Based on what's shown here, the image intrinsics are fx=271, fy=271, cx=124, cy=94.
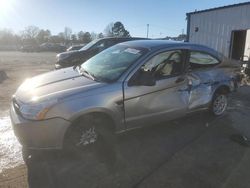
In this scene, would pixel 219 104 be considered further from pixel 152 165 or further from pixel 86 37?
pixel 86 37

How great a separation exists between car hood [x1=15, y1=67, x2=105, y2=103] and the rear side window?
1.98 meters

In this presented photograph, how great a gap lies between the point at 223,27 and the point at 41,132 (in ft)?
40.2

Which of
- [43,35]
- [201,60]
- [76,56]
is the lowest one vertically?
[76,56]

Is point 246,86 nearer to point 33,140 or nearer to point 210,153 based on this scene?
point 210,153

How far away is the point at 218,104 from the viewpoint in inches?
229

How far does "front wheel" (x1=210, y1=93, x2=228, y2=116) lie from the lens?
5.65 meters

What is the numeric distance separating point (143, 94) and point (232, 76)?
2589 millimetres

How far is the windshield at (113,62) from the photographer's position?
417 centimetres

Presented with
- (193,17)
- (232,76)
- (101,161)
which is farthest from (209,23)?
(101,161)

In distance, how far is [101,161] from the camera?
3.82 m

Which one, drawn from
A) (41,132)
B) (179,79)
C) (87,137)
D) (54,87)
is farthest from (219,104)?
(41,132)

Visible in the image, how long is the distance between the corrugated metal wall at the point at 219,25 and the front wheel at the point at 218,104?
305 inches

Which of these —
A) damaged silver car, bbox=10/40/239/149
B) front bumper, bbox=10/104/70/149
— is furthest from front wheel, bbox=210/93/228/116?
front bumper, bbox=10/104/70/149

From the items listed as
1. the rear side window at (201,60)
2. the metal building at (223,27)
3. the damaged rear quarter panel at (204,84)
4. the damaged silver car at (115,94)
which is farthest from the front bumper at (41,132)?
the metal building at (223,27)
